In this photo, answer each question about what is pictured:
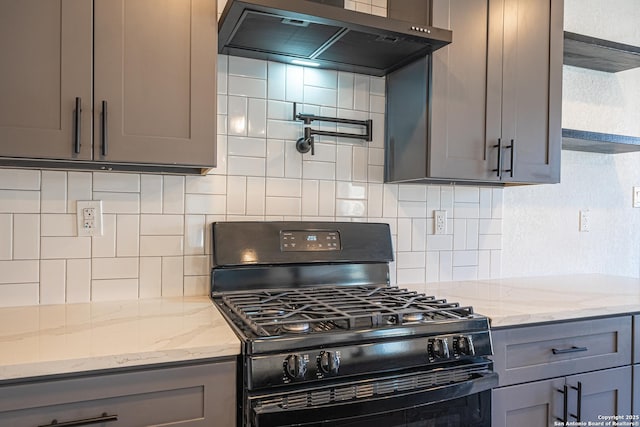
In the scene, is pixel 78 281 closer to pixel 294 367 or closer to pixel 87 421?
pixel 87 421

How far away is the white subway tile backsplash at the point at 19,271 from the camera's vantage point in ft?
5.01

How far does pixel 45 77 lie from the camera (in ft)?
4.24

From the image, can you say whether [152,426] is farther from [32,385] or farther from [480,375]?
[480,375]

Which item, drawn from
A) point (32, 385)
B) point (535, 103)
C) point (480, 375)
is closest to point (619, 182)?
point (535, 103)

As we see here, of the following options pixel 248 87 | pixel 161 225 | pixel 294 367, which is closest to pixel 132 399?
pixel 294 367

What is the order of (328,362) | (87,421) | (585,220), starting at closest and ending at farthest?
(87,421), (328,362), (585,220)

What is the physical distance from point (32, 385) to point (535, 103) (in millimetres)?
2005

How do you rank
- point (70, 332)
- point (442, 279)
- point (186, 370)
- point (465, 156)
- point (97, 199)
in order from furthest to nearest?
point (442, 279), point (465, 156), point (97, 199), point (70, 332), point (186, 370)

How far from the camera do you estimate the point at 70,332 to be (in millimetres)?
1233

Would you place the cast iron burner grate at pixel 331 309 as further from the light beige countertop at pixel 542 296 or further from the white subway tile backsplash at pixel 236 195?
the white subway tile backsplash at pixel 236 195

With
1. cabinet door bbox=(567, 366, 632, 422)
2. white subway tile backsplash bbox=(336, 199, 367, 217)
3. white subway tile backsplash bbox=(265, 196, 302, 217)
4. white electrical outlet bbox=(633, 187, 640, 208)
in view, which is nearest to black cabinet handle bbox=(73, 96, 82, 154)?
white subway tile backsplash bbox=(265, 196, 302, 217)

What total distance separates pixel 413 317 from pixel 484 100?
3.23ft

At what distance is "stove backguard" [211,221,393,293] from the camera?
173 cm

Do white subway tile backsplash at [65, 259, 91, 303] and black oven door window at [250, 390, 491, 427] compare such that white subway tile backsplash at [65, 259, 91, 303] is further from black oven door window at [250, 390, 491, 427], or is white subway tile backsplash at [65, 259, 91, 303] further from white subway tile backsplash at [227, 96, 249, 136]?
black oven door window at [250, 390, 491, 427]
